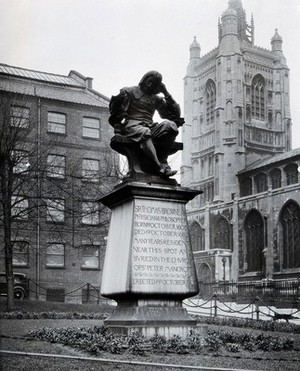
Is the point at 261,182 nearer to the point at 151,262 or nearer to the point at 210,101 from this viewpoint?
the point at 210,101

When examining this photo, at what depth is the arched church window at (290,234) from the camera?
57000 millimetres

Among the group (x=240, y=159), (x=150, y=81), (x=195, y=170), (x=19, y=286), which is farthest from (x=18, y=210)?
(x=195, y=170)

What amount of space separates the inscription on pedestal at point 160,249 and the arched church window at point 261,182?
64.7 metres

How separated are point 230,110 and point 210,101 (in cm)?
745

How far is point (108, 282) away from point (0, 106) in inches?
721

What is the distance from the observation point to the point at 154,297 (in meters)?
9.66

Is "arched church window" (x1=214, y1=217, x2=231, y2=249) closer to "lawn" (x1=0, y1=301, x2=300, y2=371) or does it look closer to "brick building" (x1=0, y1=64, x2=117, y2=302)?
"brick building" (x1=0, y1=64, x2=117, y2=302)

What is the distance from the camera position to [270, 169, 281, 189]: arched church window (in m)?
70.7

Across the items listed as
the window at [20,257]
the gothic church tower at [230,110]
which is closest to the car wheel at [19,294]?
the window at [20,257]

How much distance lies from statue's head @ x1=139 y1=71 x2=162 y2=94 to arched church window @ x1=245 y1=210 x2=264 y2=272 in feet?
173

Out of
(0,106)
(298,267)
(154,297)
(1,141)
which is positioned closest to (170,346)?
(154,297)

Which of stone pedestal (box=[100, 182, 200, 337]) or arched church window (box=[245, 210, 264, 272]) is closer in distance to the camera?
stone pedestal (box=[100, 182, 200, 337])

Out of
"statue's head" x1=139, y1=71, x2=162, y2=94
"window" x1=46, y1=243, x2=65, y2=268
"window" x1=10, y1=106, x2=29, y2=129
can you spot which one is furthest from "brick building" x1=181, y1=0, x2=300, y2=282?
"statue's head" x1=139, y1=71, x2=162, y2=94

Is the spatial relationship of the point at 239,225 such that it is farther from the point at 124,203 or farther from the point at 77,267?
the point at 124,203
